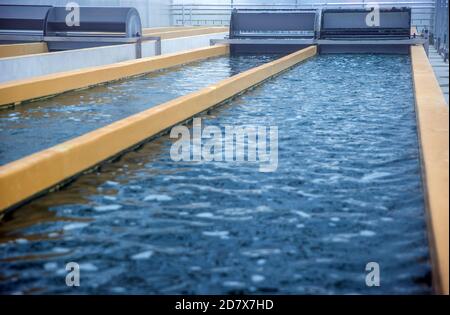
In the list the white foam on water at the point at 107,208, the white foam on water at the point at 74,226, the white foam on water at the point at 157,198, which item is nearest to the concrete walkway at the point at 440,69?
the white foam on water at the point at 157,198

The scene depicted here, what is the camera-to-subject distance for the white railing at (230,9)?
23.6 meters

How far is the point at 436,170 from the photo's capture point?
3.92 meters

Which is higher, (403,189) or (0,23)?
(0,23)

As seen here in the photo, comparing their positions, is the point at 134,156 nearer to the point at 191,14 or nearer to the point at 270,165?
the point at 270,165

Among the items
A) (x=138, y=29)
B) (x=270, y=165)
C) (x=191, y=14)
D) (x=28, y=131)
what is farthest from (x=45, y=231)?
(x=191, y=14)

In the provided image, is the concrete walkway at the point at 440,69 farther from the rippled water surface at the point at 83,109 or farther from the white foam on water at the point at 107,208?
the white foam on water at the point at 107,208

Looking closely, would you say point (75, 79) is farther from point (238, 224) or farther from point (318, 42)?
point (318, 42)

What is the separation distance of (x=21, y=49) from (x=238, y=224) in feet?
36.8

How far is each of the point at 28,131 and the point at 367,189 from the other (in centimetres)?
312

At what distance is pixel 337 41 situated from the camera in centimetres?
1548

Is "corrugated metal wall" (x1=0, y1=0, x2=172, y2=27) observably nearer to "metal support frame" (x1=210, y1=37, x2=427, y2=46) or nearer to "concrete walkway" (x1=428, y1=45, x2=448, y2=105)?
"metal support frame" (x1=210, y1=37, x2=427, y2=46)

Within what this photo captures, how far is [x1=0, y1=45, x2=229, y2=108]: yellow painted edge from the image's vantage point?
7.69 meters

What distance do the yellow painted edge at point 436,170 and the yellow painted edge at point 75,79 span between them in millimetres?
4303
